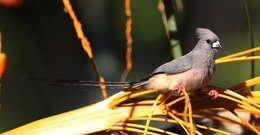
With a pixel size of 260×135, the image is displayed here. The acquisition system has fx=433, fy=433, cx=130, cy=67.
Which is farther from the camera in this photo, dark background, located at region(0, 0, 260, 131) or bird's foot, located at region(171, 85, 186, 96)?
dark background, located at region(0, 0, 260, 131)

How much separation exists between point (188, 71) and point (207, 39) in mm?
64

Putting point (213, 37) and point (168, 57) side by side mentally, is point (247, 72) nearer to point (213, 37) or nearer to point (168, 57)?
point (168, 57)

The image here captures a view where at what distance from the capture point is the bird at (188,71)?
2.40ft

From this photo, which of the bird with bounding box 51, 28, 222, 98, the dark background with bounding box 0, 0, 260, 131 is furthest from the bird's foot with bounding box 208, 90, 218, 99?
the dark background with bounding box 0, 0, 260, 131

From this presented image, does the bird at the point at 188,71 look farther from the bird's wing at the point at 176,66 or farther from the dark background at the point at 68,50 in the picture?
the dark background at the point at 68,50

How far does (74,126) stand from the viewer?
0.68m

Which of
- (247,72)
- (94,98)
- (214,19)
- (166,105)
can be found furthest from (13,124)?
(214,19)

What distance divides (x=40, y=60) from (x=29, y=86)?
0.32 ft

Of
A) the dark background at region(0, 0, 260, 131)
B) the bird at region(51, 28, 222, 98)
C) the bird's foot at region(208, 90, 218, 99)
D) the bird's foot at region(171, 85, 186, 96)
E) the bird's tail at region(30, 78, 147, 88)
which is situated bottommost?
the bird's foot at region(208, 90, 218, 99)

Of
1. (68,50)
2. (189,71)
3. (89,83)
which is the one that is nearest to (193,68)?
(189,71)

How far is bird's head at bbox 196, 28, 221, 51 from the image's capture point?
28.9 inches

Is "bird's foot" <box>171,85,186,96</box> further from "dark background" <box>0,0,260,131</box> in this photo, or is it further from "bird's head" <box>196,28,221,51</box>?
"dark background" <box>0,0,260,131</box>

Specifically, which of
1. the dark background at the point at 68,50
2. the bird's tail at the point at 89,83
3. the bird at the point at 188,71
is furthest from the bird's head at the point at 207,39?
the dark background at the point at 68,50

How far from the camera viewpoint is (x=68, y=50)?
147 centimetres
